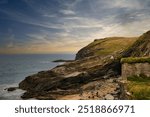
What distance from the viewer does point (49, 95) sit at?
4559cm

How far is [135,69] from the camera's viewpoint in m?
41.5

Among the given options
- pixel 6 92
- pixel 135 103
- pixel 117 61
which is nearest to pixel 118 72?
pixel 117 61

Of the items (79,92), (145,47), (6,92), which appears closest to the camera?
(79,92)

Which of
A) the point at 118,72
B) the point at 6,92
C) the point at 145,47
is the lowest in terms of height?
the point at 6,92

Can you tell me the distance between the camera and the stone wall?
40.6 m

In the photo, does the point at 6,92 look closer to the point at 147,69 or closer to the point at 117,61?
the point at 117,61

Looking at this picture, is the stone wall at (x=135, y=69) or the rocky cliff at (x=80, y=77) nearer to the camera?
the stone wall at (x=135, y=69)

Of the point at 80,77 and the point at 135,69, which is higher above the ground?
the point at 135,69

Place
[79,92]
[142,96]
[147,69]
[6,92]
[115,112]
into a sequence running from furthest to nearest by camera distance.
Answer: [6,92], [79,92], [147,69], [142,96], [115,112]

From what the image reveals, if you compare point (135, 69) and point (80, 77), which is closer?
point (135, 69)

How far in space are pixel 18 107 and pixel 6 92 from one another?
48.1m

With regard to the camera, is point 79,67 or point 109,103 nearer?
point 109,103

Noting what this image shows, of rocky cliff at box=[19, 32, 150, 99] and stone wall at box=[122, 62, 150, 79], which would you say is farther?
rocky cliff at box=[19, 32, 150, 99]

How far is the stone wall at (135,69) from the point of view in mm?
40594
